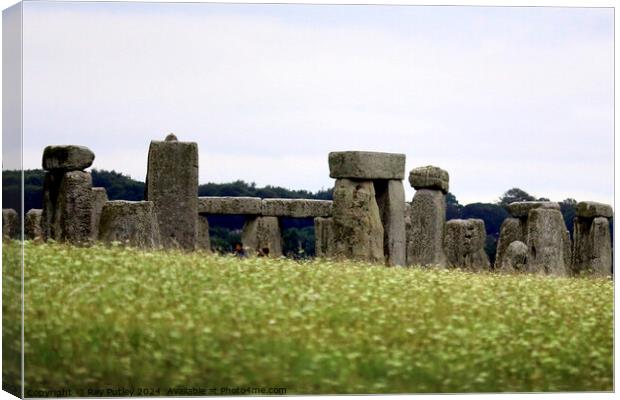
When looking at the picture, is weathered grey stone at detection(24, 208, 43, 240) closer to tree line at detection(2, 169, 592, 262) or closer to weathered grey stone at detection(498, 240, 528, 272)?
tree line at detection(2, 169, 592, 262)

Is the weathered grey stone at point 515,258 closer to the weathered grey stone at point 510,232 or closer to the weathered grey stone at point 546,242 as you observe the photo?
the weathered grey stone at point 546,242

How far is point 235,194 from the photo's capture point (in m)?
44.6

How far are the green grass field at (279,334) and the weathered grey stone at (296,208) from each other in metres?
21.6

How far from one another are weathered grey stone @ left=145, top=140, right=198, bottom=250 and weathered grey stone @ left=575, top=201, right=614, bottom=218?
10.7 m

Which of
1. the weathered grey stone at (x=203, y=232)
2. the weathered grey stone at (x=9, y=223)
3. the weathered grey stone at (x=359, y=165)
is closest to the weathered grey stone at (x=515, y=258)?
the weathered grey stone at (x=359, y=165)

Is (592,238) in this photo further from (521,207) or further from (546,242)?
(521,207)

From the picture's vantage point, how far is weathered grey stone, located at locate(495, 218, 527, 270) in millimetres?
34750

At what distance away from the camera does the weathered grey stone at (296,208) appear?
41.2 meters

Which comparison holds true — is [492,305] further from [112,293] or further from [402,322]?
[112,293]

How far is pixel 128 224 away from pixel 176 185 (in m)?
2.08

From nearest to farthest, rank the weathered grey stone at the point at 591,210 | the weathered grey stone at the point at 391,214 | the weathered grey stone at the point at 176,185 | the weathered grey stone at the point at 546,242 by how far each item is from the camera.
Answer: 1. the weathered grey stone at the point at 176,185
2. the weathered grey stone at the point at 391,214
3. the weathered grey stone at the point at 546,242
4. the weathered grey stone at the point at 591,210

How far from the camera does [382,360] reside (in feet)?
54.0

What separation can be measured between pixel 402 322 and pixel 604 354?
2613mm

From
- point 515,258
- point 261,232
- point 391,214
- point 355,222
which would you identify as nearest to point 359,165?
point 355,222
